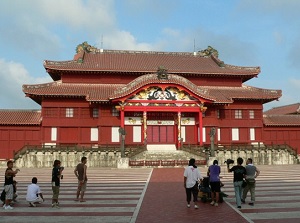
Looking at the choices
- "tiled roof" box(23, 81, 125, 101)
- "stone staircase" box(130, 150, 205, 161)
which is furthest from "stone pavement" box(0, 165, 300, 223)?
"tiled roof" box(23, 81, 125, 101)

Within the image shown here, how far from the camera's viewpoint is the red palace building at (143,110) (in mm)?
37781

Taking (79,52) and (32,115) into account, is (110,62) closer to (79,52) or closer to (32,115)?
(79,52)

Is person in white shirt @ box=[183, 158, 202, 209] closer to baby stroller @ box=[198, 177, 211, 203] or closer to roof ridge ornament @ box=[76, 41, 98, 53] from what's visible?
baby stroller @ box=[198, 177, 211, 203]

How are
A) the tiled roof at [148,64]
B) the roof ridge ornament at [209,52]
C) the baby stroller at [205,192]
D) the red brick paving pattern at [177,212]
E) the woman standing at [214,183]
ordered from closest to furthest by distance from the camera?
the red brick paving pattern at [177,212]
the woman standing at [214,183]
the baby stroller at [205,192]
the tiled roof at [148,64]
the roof ridge ornament at [209,52]

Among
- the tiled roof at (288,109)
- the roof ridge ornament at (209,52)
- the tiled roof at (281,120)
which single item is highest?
the roof ridge ornament at (209,52)

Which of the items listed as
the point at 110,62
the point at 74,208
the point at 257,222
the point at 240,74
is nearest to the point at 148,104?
the point at 110,62

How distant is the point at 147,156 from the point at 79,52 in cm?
2087

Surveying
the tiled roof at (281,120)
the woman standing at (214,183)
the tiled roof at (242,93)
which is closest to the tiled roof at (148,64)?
the tiled roof at (242,93)

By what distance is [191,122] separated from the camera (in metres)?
40.7

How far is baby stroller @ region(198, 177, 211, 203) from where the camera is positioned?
13.2 meters

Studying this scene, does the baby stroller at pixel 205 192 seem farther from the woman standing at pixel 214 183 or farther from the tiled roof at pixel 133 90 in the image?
the tiled roof at pixel 133 90

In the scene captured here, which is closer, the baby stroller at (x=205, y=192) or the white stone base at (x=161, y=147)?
the baby stroller at (x=205, y=192)

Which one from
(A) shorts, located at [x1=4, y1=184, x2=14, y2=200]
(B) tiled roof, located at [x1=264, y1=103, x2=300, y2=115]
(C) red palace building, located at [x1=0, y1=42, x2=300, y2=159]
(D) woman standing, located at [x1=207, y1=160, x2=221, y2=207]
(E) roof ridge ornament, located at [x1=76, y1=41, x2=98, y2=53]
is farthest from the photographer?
(B) tiled roof, located at [x1=264, y1=103, x2=300, y2=115]

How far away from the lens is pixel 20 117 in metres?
39.1
